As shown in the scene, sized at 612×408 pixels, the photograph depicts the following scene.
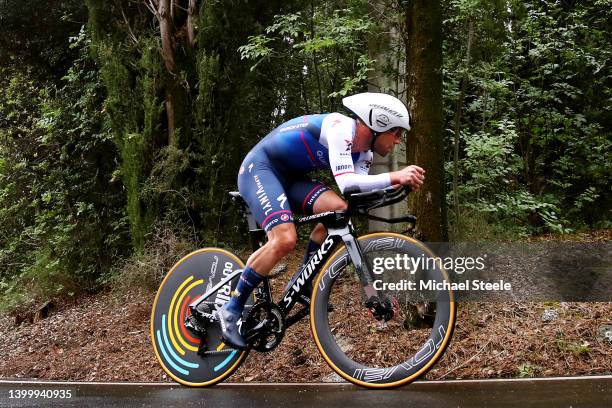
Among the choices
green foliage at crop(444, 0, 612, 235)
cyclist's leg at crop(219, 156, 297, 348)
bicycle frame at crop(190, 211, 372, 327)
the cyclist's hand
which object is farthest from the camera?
green foliage at crop(444, 0, 612, 235)

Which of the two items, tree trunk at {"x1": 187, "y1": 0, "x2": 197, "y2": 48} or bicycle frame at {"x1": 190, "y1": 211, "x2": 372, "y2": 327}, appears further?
tree trunk at {"x1": 187, "y1": 0, "x2": 197, "y2": 48}

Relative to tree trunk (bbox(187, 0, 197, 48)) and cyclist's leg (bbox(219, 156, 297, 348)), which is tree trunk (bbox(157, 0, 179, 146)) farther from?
Result: cyclist's leg (bbox(219, 156, 297, 348))

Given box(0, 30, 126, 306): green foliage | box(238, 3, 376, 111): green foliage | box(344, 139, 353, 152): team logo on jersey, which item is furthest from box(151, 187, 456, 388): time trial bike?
box(0, 30, 126, 306): green foliage

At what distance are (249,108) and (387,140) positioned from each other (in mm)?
5640

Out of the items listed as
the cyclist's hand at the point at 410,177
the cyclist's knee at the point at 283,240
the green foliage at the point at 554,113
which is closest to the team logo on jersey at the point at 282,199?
the cyclist's knee at the point at 283,240

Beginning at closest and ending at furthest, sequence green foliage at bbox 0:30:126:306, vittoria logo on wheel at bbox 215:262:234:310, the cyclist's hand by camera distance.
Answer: the cyclist's hand → vittoria logo on wheel at bbox 215:262:234:310 → green foliage at bbox 0:30:126:306

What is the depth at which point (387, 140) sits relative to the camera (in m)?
3.82

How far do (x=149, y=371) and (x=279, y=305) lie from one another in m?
2.81

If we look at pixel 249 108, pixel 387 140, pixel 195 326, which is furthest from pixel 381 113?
pixel 249 108

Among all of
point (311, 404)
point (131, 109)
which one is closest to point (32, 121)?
point (131, 109)

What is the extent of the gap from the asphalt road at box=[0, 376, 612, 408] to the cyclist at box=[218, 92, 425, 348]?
53 centimetres

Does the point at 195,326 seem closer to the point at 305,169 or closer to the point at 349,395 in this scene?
the point at 349,395

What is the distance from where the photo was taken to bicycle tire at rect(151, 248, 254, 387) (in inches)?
175

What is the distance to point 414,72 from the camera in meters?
5.11
